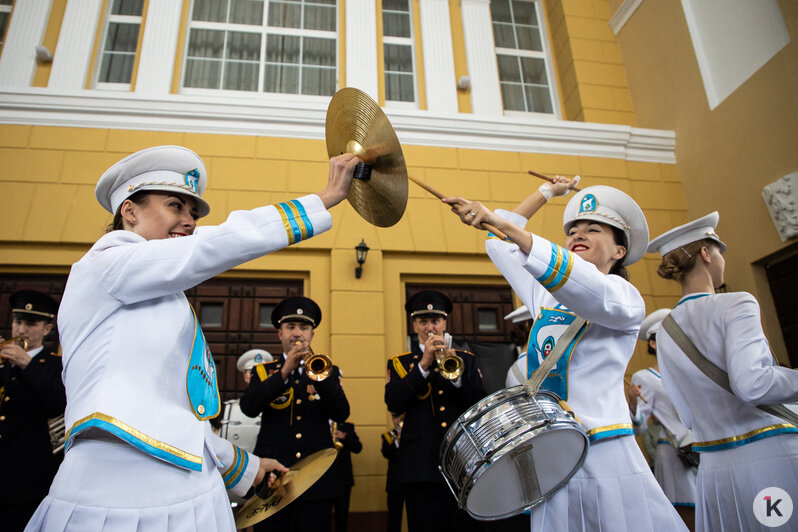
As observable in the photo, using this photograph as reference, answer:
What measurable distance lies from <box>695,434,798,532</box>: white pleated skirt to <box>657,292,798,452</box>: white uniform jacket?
0.05 metres

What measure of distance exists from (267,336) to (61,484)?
4.97 metres

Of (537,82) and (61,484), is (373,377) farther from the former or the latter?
(537,82)

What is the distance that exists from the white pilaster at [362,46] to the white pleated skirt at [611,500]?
6.52 m

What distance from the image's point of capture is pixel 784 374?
2.46 meters

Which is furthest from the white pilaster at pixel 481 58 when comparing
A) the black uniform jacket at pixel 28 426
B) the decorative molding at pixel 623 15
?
the black uniform jacket at pixel 28 426

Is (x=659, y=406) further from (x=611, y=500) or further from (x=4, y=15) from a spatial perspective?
(x=4, y=15)

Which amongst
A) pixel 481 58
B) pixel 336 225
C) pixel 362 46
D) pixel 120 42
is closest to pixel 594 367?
pixel 336 225

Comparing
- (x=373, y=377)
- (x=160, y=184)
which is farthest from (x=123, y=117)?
(x=160, y=184)

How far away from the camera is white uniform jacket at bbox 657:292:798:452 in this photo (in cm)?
246

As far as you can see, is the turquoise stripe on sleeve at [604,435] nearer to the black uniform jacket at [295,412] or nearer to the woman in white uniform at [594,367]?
the woman in white uniform at [594,367]

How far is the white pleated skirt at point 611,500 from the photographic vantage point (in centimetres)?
202

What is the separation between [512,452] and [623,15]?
9026mm

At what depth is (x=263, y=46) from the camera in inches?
334

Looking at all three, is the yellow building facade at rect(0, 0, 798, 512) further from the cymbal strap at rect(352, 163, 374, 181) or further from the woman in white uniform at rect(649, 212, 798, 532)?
the cymbal strap at rect(352, 163, 374, 181)
